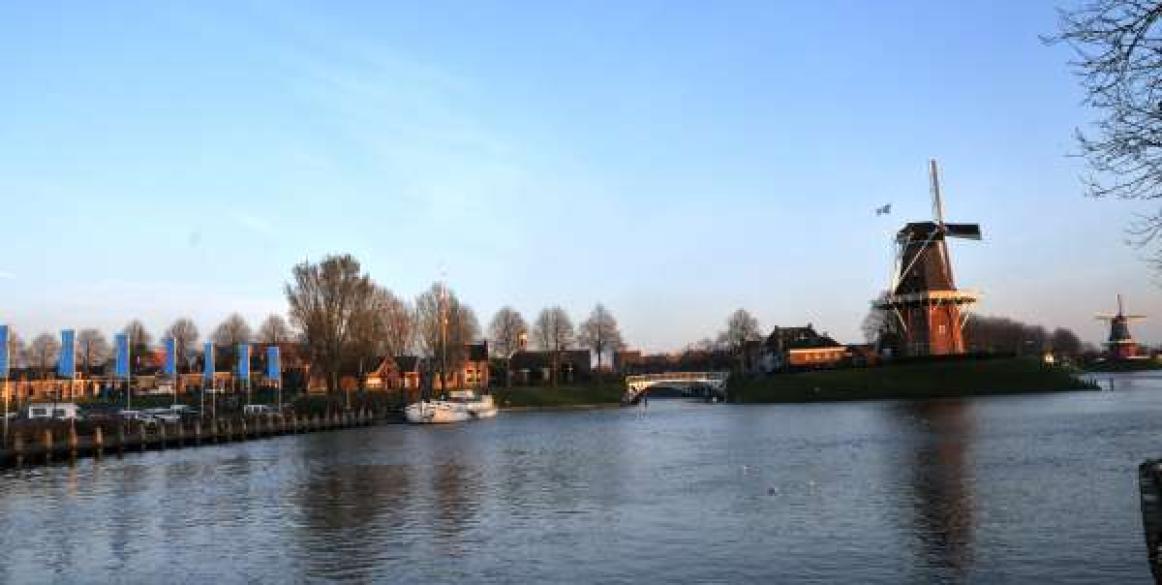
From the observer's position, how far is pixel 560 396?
458 feet

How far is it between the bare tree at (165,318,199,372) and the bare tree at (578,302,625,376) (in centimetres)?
6342

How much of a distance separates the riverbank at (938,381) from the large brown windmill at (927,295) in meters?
5.19

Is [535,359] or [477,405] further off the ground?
[535,359]

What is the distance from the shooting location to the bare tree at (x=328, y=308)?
9788cm

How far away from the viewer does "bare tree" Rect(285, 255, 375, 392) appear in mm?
97875

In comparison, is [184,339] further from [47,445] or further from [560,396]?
[47,445]

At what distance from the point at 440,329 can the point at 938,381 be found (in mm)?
58579

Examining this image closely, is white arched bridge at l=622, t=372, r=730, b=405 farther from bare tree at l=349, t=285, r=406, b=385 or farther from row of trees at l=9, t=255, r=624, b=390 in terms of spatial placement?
bare tree at l=349, t=285, r=406, b=385

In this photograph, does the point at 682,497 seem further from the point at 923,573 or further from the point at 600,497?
the point at 923,573

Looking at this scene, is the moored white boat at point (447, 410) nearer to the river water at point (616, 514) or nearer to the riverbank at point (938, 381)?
the riverbank at point (938, 381)

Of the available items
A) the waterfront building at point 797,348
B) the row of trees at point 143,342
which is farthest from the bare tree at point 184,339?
the waterfront building at point 797,348

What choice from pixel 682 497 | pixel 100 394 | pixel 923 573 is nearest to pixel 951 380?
pixel 682 497

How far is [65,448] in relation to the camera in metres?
53.4

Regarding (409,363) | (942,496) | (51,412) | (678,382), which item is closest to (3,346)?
(51,412)
